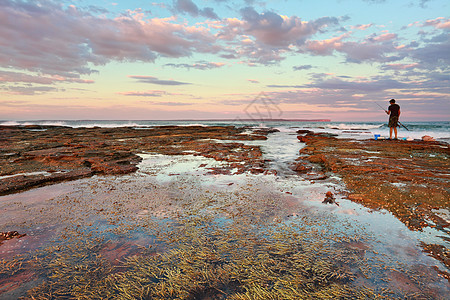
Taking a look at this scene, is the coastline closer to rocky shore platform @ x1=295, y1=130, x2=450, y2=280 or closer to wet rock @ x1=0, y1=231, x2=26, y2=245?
rocky shore platform @ x1=295, y1=130, x2=450, y2=280

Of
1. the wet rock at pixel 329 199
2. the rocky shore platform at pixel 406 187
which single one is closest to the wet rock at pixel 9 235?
the wet rock at pixel 329 199

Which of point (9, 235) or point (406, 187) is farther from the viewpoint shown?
point (406, 187)

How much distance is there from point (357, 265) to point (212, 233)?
2.69 m

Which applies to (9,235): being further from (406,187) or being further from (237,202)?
(406,187)

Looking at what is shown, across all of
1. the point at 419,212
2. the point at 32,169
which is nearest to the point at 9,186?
the point at 32,169

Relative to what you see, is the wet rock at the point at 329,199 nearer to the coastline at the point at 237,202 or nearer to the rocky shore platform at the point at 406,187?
the coastline at the point at 237,202

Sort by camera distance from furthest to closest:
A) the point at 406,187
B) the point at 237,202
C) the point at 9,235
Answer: the point at 406,187 → the point at 237,202 → the point at 9,235

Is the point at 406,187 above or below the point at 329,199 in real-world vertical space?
above

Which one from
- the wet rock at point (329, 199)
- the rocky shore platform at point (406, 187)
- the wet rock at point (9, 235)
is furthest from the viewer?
the wet rock at point (329, 199)

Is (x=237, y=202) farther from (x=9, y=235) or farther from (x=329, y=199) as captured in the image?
(x=9, y=235)

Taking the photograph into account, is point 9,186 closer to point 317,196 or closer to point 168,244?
point 168,244

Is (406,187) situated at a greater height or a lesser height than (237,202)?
greater

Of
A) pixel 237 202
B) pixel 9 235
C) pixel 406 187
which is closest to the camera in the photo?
pixel 9 235

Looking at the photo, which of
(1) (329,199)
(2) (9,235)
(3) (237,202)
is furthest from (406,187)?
(2) (9,235)
